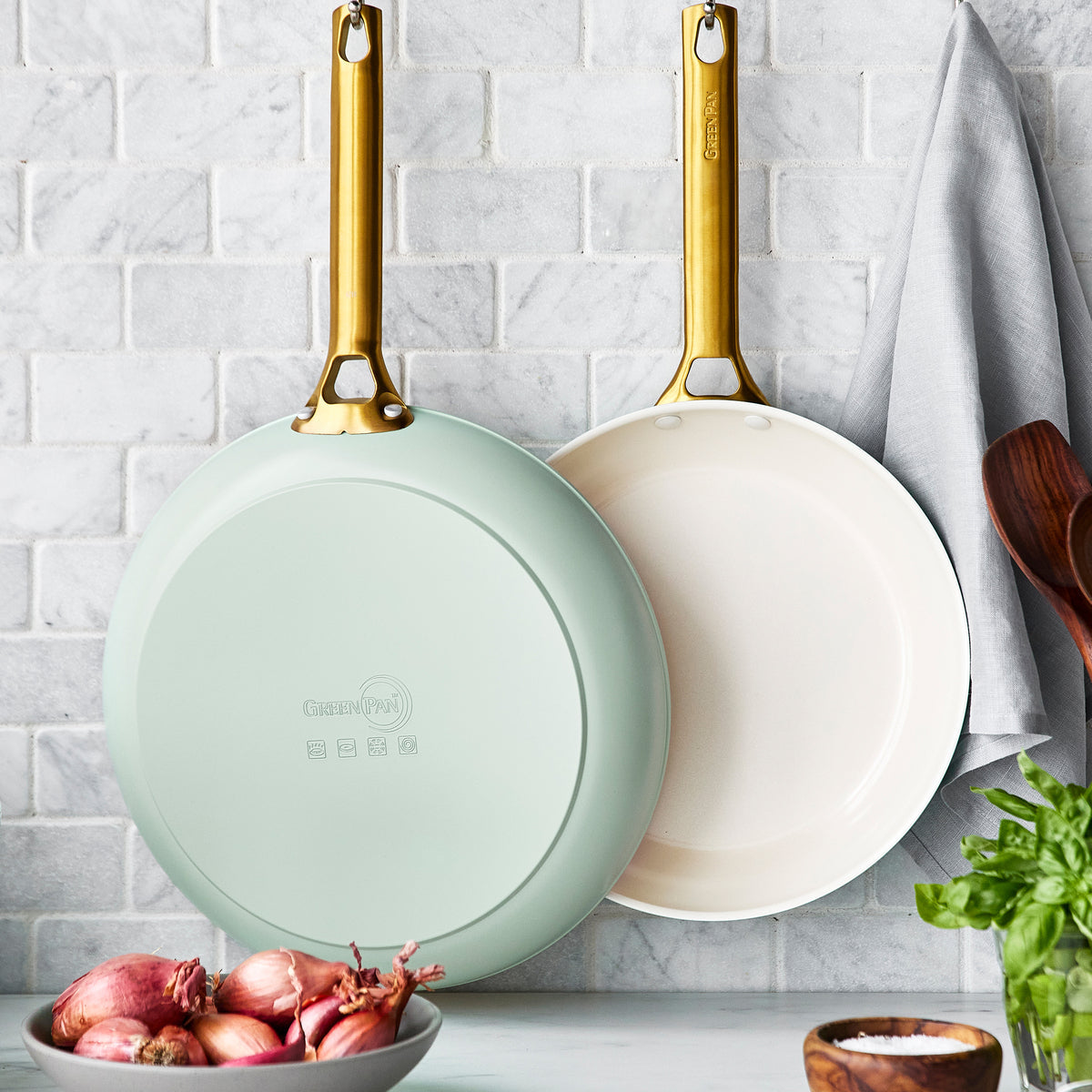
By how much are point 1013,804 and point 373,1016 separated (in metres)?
0.39

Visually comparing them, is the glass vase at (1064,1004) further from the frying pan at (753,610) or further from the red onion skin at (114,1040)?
the red onion skin at (114,1040)

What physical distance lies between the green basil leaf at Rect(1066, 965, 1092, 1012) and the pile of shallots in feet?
1.18

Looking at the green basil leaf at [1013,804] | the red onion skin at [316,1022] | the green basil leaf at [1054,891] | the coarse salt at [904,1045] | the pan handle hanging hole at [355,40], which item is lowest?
the coarse salt at [904,1045]

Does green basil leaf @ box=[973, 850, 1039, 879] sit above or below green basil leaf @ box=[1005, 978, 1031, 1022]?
above

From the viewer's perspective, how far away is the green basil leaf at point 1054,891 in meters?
0.59

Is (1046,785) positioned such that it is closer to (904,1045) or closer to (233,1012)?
(904,1045)

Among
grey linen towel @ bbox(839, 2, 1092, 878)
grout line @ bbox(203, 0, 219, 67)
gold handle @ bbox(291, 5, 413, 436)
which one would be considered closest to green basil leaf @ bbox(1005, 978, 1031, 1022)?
grey linen towel @ bbox(839, 2, 1092, 878)

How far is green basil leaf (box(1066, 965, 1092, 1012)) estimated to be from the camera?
604 millimetres

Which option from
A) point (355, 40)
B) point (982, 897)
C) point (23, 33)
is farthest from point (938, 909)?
point (23, 33)

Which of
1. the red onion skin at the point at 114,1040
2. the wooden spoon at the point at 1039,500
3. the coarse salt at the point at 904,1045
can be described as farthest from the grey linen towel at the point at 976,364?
the red onion skin at the point at 114,1040

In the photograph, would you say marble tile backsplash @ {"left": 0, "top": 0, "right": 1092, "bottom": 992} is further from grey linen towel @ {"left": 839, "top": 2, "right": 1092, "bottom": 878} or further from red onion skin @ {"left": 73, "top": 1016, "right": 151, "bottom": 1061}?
red onion skin @ {"left": 73, "top": 1016, "right": 151, "bottom": 1061}

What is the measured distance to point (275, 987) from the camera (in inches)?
25.4

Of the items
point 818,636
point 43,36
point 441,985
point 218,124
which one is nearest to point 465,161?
point 218,124

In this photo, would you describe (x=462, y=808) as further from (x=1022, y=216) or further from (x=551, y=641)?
(x=1022, y=216)
